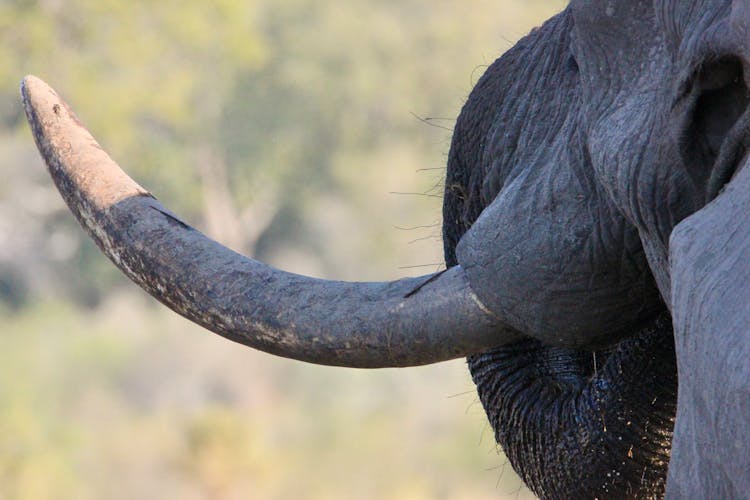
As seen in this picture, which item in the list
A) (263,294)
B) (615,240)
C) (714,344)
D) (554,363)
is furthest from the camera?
(554,363)

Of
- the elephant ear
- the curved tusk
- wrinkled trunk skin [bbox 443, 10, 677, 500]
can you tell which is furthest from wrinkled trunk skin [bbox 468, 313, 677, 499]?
the elephant ear

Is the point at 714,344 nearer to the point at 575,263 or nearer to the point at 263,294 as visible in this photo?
the point at 575,263

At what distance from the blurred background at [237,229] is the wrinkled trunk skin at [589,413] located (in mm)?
174

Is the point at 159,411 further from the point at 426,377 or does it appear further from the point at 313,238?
the point at 313,238

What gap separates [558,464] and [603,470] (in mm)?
67

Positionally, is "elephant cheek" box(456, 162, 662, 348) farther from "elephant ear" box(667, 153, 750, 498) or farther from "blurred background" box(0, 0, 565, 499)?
"blurred background" box(0, 0, 565, 499)

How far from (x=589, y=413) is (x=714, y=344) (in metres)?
0.82

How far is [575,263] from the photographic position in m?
1.91

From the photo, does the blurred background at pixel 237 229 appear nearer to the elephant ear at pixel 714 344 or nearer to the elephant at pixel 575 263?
the elephant at pixel 575 263

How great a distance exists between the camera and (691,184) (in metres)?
1.69

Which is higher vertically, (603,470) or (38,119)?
(38,119)

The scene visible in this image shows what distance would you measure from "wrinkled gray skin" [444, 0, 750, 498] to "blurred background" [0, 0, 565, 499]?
22cm

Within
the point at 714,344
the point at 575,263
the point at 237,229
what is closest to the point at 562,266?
the point at 575,263

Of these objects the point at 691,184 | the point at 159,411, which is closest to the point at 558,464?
the point at 691,184
